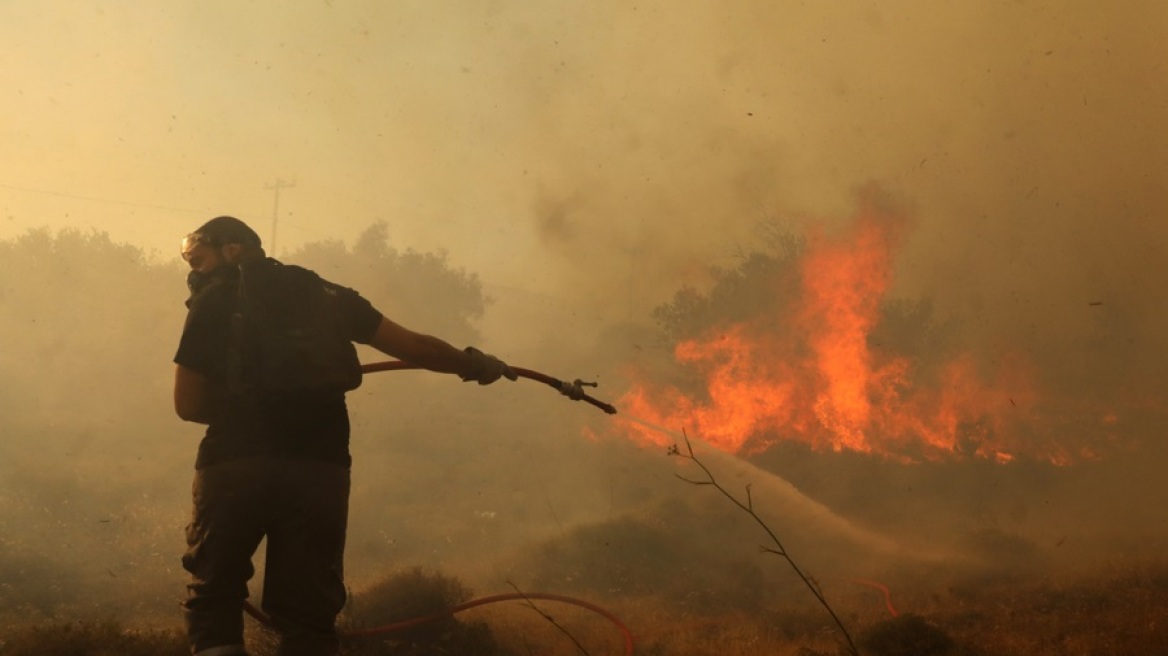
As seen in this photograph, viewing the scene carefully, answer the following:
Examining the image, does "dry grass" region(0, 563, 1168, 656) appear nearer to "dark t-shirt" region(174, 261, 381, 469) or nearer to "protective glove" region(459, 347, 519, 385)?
"protective glove" region(459, 347, 519, 385)

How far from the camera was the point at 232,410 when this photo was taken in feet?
11.1

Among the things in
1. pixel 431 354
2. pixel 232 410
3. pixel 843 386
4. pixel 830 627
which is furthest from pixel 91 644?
pixel 843 386

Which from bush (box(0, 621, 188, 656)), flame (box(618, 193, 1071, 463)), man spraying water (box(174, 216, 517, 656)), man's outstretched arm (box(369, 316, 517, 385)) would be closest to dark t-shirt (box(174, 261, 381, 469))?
man spraying water (box(174, 216, 517, 656))

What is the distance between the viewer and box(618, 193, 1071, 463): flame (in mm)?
19406

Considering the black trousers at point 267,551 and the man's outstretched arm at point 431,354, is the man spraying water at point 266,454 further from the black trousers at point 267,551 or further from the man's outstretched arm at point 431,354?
the man's outstretched arm at point 431,354

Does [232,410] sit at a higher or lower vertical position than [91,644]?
higher

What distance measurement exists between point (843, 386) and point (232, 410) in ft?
58.7

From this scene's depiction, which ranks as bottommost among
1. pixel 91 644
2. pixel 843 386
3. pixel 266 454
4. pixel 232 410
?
pixel 91 644

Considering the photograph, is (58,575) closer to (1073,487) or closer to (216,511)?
(216,511)

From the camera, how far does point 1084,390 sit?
22250 millimetres

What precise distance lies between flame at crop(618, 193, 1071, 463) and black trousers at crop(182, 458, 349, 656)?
49.5ft

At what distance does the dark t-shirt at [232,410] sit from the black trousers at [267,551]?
0.06 metres

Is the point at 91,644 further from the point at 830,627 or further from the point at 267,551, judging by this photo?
the point at 830,627

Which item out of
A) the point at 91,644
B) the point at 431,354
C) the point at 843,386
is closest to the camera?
the point at 431,354
